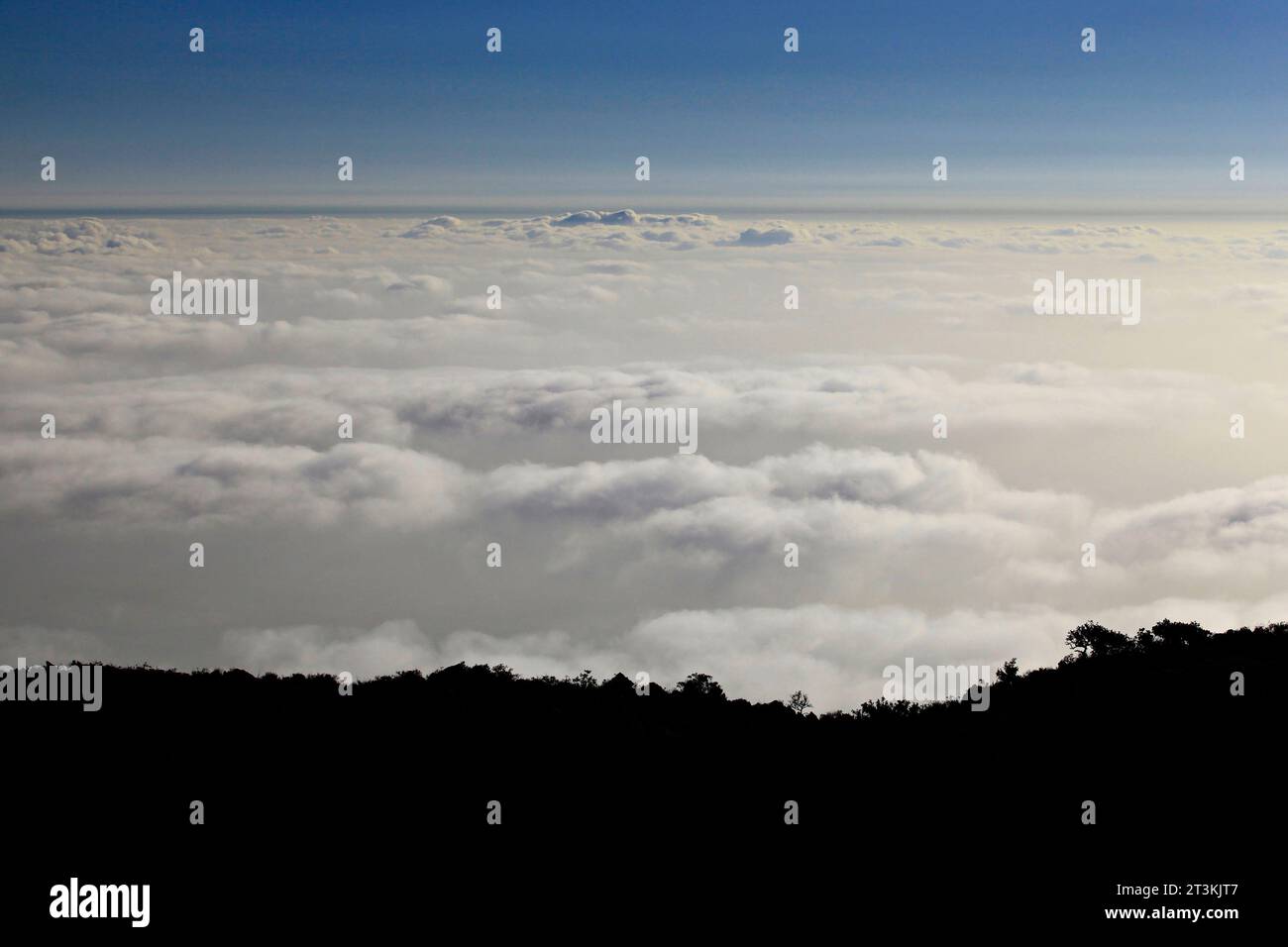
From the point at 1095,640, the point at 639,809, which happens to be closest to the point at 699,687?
the point at 639,809

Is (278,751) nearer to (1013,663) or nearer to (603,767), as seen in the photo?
(603,767)

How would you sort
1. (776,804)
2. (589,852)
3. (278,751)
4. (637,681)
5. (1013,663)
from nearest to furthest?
(589,852)
(776,804)
(278,751)
(637,681)
(1013,663)

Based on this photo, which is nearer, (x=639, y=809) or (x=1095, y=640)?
(x=639, y=809)

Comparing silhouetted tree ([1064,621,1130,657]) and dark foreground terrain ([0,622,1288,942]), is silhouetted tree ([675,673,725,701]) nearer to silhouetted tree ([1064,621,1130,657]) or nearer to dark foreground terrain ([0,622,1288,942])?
dark foreground terrain ([0,622,1288,942])

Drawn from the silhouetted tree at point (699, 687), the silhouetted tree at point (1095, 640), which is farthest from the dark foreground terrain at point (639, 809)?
the silhouetted tree at point (1095, 640)

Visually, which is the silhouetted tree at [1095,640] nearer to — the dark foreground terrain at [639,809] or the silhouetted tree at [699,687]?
the dark foreground terrain at [639,809]

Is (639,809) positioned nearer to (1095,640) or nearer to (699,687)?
(699,687)

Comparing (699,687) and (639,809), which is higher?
(699,687)
